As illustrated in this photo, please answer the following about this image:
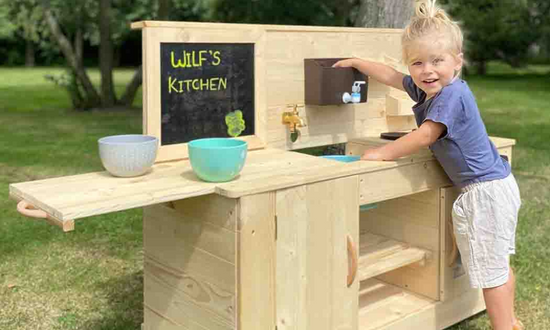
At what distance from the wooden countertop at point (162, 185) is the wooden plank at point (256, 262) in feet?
0.17

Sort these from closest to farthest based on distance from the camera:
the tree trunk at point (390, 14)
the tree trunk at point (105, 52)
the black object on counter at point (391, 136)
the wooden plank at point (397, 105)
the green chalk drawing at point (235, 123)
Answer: the green chalk drawing at point (235, 123) < the black object on counter at point (391, 136) < the wooden plank at point (397, 105) < the tree trunk at point (390, 14) < the tree trunk at point (105, 52)

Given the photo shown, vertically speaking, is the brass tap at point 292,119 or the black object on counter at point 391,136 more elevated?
the brass tap at point 292,119

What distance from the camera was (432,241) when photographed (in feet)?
8.45

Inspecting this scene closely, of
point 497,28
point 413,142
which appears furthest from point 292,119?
point 497,28

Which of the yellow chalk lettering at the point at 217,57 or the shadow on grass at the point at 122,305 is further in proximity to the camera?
Answer: the shadow on grass at the point at 122,305

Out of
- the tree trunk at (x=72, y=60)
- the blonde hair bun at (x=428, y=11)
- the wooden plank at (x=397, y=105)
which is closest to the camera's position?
the blonde hair bun at (x=428, y=11)

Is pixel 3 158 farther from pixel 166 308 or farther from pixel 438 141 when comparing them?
pixel 438 141

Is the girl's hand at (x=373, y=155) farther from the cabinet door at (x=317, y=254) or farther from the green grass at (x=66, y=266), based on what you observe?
the green grass at (x=66, y=266)

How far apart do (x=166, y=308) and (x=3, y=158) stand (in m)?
4.78

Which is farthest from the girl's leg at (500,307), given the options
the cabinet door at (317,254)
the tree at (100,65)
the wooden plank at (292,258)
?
the tree at (100,65)

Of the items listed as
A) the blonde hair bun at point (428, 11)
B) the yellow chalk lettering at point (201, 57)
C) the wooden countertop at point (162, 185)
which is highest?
the blonde hair bun at point (428, 11)

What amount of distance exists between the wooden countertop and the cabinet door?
0.06 meters

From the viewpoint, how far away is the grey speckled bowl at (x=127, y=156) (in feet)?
6.27

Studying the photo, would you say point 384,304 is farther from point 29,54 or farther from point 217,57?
point 29,54
